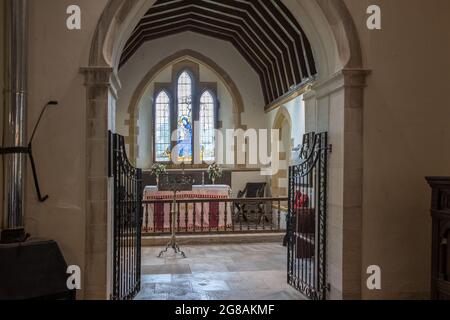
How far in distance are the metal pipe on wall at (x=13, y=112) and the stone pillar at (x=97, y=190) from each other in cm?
48

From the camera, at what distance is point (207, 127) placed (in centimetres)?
1179

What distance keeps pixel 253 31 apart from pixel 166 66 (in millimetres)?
2658

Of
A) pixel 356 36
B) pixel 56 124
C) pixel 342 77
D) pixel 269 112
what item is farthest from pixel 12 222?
pixel 269 112

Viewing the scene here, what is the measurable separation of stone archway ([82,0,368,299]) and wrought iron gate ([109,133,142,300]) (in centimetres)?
20

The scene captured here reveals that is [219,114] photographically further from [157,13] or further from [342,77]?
[342,77]


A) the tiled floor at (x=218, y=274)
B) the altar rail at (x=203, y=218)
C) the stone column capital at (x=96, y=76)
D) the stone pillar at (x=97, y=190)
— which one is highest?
the stone column capital at (x=96, y=76)

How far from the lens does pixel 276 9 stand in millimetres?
7707

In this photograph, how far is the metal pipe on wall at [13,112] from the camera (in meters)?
3.14

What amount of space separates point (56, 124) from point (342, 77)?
2.33 metres

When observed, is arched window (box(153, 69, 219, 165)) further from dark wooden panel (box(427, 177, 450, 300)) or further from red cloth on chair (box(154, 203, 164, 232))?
dark wooden panel (box(427, 177, 450, 300))

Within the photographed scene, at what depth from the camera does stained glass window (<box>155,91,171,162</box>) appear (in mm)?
11648

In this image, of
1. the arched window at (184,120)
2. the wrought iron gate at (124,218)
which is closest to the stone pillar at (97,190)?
the wrought iron gate at (124,218)

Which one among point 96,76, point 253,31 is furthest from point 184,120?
point 96,76

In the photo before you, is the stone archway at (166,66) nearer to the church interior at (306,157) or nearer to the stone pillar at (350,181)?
the church interior at (306,157)
